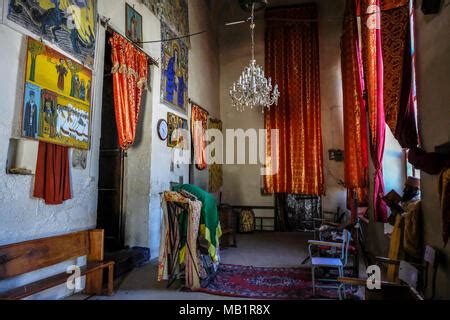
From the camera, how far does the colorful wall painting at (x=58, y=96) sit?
3211 millimetres

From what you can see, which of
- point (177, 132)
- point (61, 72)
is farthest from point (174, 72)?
point (61, 72)

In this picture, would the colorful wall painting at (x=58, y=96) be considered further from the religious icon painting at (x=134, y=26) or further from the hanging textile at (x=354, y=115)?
the hanging textile at (x=354, y=115)

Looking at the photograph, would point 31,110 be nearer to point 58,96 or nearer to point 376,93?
point 58,96

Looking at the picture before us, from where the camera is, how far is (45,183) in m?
3.36

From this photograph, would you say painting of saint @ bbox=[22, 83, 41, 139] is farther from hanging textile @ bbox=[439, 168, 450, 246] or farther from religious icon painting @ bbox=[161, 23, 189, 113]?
hanging textile @ bbox=[439, 168, 450, 246]

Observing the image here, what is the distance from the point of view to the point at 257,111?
9781 millimetres

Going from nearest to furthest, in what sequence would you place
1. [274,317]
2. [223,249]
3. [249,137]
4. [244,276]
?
[274,317] < [244,276] < [223,249] < [249,137]

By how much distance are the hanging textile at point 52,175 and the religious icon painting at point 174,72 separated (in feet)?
9.35

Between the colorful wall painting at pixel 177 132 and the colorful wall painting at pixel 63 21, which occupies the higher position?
the colorful wall painting at pixel 63 21

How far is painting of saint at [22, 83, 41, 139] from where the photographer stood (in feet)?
10.3

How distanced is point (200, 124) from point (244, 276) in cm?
447

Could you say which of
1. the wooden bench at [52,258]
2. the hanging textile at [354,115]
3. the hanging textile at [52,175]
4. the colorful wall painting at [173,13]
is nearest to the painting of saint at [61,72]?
the hanging textile at [52,175]

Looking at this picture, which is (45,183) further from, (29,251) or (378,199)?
(378,199)

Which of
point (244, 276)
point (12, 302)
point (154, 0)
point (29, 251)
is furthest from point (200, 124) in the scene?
point (12, 302)
